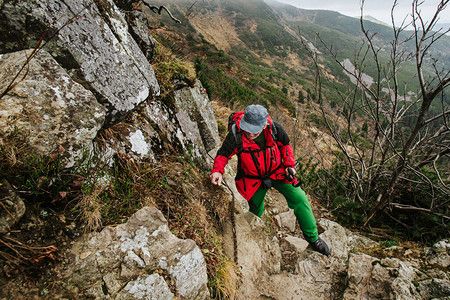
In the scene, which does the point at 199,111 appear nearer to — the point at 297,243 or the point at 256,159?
the point at 256,159

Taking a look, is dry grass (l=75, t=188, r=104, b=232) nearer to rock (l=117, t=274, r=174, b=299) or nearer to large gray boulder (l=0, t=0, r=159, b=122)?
rock (l=117, t=274, r=174, b=299)

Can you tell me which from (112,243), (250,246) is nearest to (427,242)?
(250,246)

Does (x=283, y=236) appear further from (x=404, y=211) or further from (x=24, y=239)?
(x=24, y=239)

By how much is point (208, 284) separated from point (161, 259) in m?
0.68

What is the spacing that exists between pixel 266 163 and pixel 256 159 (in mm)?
165

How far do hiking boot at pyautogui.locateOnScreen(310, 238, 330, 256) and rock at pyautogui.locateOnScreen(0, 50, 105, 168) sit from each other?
3.20 meters

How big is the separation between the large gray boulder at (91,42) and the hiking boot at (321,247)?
10.7ft

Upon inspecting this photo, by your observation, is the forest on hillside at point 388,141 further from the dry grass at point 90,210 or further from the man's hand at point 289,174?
the dry grass at point 90,210

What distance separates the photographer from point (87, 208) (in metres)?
1.76

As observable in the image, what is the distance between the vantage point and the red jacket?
2752mm

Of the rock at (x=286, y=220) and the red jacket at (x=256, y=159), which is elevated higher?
the red jacket at (x=256, y=159)

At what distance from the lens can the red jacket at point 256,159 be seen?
2.75m

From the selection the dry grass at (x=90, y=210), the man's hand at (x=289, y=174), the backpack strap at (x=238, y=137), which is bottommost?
the dry grass at (x=90, y=210)

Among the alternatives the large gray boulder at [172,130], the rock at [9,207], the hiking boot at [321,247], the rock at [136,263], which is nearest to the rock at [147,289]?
the rock at [136,263]
